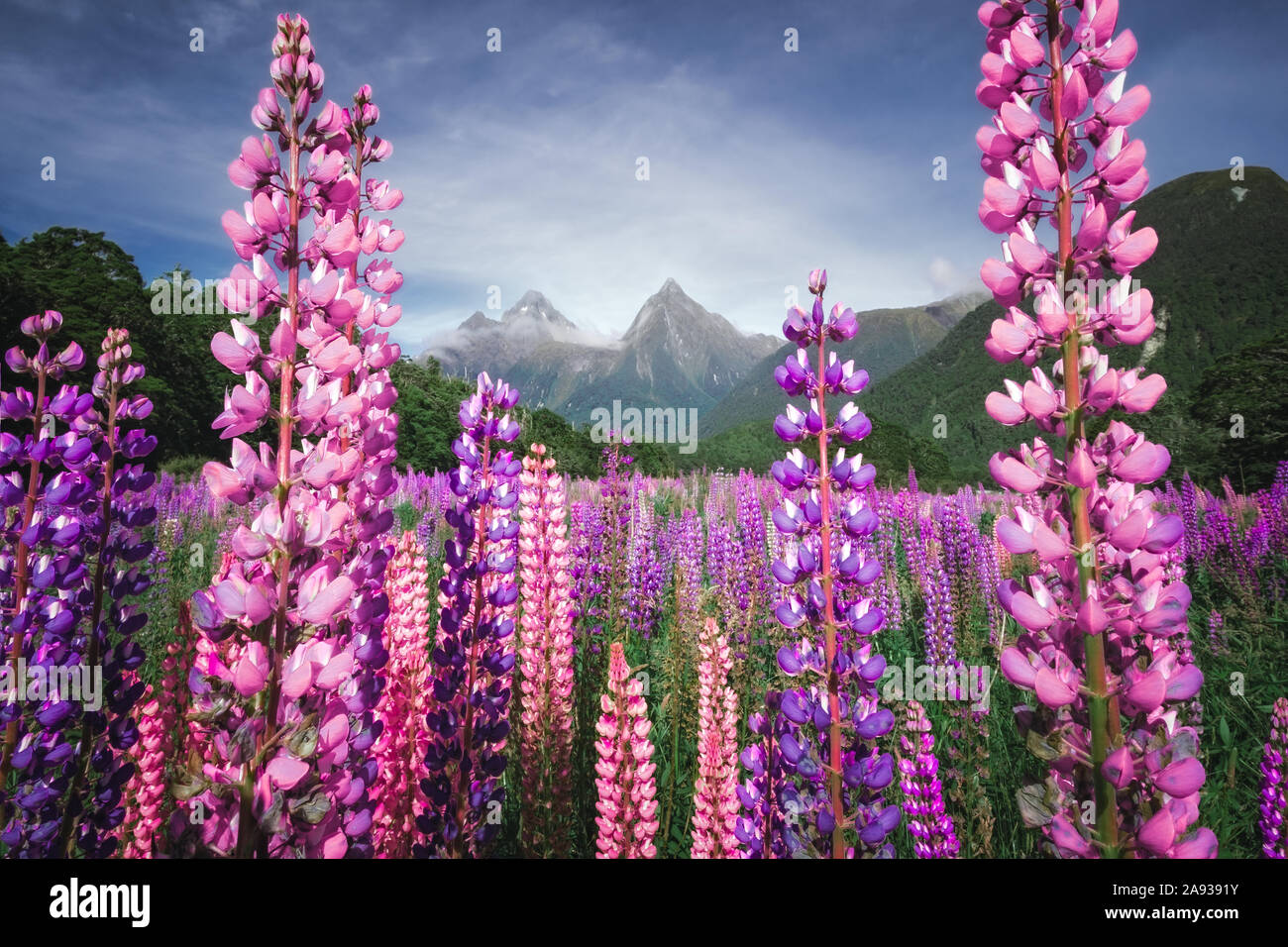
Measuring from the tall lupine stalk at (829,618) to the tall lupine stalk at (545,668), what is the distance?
133 centimetres

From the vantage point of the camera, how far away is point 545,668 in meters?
3.40

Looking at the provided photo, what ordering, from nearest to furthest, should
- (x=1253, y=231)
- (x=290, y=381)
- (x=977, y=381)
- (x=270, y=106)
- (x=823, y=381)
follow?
(x=290, y=381), (x=270, y=106), (x=823, y=381), (x=977, y=381), (x=1253, y=231)

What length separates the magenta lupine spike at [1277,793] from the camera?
245cm

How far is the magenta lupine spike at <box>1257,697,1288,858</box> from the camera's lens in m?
2.45

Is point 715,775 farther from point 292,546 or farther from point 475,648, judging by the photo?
point 292,546

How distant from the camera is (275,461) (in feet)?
4.91

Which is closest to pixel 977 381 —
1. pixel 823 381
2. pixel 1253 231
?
pixel 1253 231

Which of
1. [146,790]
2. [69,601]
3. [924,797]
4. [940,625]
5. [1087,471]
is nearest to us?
[1087,471]

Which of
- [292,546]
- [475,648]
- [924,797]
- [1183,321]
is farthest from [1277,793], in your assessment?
[1183,321]

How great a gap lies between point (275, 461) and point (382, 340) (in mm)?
718

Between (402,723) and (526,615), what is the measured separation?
41.7 inches

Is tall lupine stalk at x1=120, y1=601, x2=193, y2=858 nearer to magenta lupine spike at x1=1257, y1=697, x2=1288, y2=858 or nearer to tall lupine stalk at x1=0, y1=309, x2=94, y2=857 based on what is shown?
tall lupine stalk at x1=0, y1=309, x2=94, y2=857
